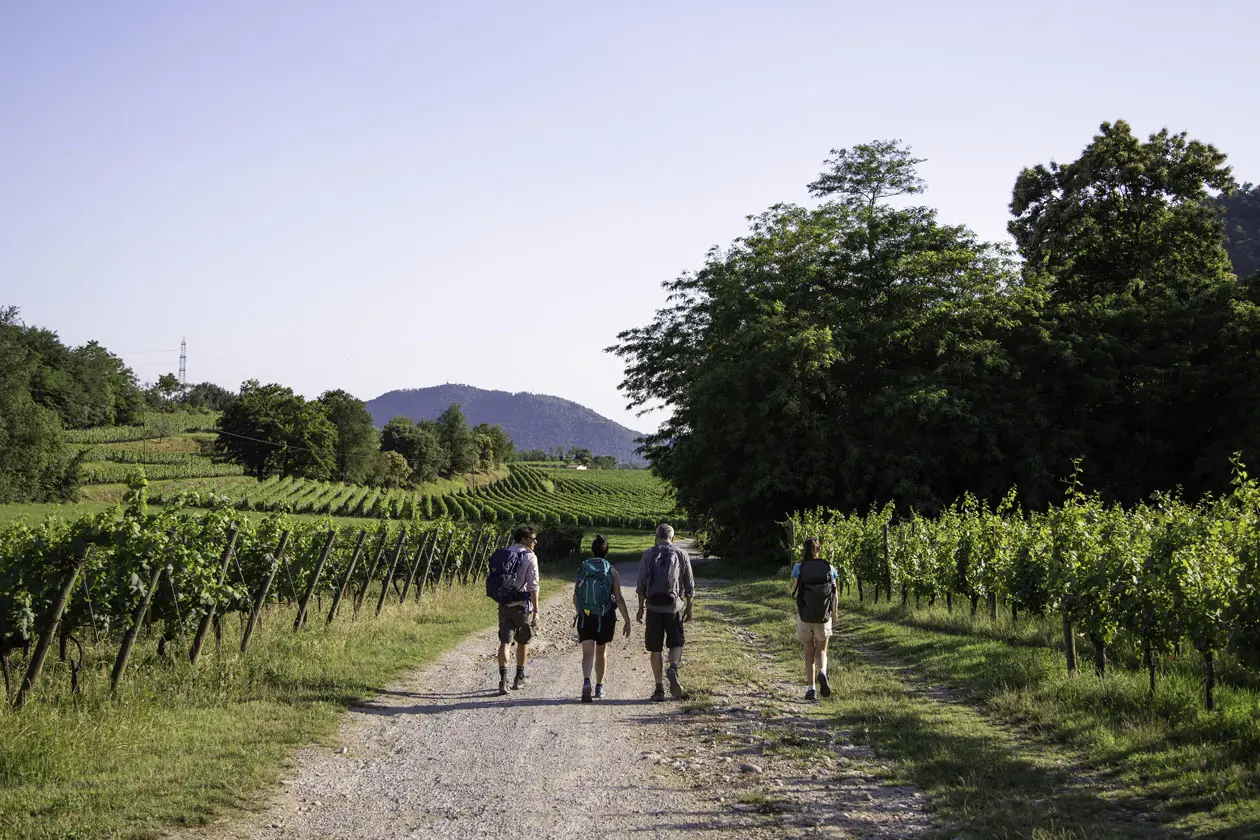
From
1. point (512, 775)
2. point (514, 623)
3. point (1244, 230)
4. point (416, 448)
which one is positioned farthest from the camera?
→ point (416, 448)

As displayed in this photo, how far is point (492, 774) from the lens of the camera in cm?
691

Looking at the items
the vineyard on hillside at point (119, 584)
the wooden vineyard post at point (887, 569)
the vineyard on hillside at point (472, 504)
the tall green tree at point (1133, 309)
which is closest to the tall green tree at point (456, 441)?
the vineyard on hillside at point (472, 504)

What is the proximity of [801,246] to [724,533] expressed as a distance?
1267 centimetres

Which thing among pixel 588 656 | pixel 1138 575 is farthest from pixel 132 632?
pixel 1138 575

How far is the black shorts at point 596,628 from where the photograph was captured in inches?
400

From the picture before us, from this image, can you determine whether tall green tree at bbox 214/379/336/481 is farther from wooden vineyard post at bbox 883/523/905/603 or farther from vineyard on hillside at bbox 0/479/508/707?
vineyard on hillside at bbox 0/479/508/707

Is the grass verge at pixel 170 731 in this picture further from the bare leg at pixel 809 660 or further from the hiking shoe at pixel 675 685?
the bare leg at pixel 809 660

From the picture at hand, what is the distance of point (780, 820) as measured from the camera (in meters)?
5.98

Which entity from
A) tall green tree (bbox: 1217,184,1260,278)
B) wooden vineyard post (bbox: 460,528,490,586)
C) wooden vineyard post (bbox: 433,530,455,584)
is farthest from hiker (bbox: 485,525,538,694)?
tall green tree (bbox: 1217,184,1260,278)

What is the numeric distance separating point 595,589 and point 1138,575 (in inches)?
217

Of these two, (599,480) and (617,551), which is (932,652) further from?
(599,480)

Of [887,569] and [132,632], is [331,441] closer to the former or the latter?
[887,569]

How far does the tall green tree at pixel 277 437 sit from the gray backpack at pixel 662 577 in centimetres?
9223

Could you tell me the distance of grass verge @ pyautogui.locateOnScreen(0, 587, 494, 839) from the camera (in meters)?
5.73
